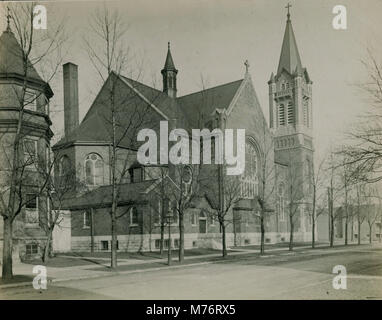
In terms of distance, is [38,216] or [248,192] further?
[248,192]

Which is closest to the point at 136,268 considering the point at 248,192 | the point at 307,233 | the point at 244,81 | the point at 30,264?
the point at 30,264

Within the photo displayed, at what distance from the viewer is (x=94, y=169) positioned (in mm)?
41688

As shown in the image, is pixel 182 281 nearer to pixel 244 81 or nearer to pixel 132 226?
pixel 132 226

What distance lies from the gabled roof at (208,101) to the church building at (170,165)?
15cm

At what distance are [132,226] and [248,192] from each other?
17.8m

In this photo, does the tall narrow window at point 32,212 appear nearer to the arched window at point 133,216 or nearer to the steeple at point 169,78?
the arched window at point 133,216

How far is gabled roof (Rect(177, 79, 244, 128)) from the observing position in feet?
153
